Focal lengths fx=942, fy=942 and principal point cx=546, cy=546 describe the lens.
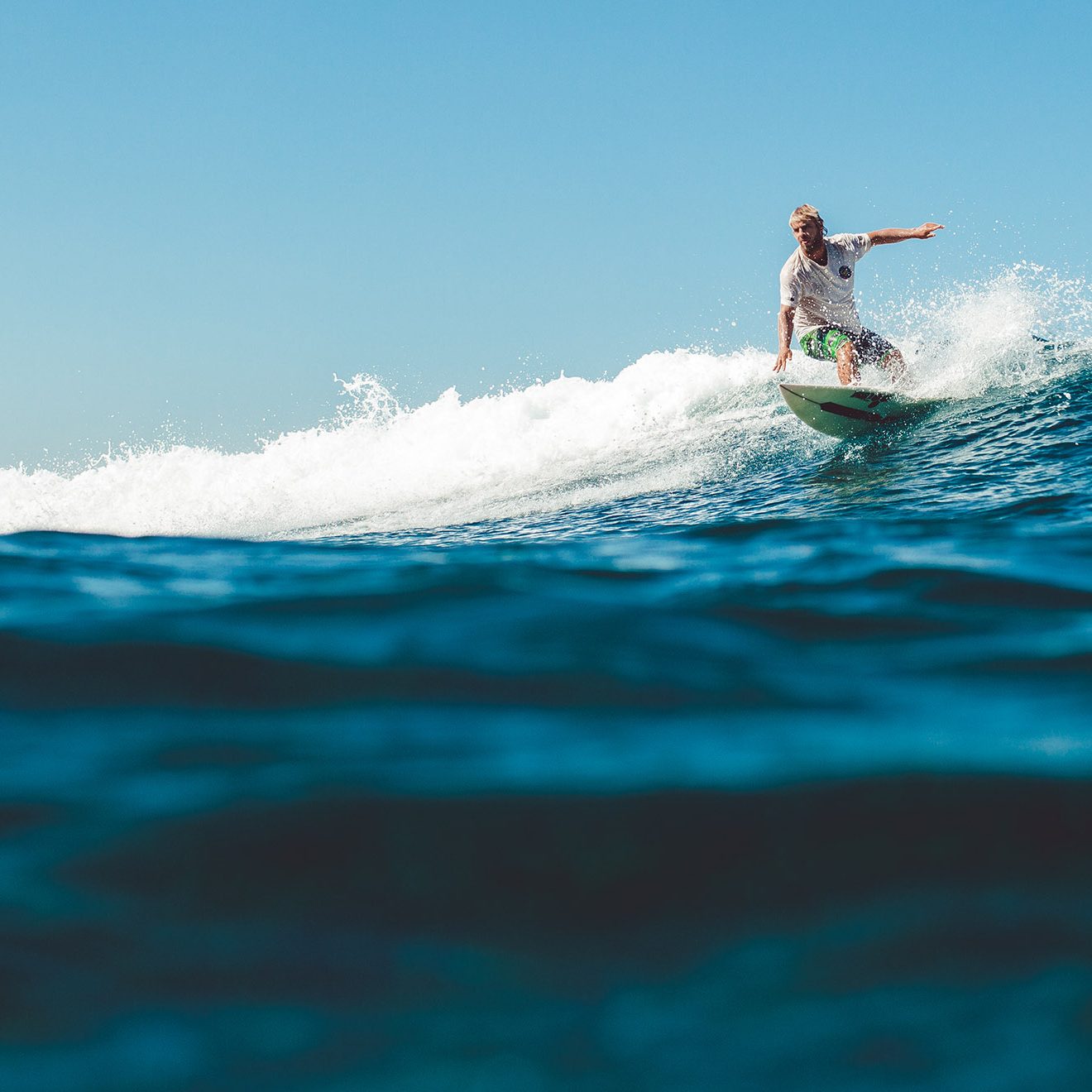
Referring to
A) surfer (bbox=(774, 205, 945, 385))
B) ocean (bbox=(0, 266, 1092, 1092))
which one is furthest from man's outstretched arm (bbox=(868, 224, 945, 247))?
ocean (bbox=(0, 266, 1092, 1092))

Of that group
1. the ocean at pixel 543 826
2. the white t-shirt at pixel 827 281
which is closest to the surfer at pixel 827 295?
the white t-shirt at pixel 827 281

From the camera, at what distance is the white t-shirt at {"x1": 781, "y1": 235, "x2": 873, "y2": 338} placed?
8.98 m

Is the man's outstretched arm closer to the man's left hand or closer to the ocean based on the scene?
the man's left hand

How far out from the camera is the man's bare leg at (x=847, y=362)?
9.24m

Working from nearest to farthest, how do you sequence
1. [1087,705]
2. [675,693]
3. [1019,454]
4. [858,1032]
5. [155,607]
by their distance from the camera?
[858,1032]
[1087,705]
[675,693]
[155,607]
[1019,454]

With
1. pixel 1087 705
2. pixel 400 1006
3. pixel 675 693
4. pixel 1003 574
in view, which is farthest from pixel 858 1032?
pixel 1003 574

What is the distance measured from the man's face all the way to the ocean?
596cm

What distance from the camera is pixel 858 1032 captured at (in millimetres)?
1027

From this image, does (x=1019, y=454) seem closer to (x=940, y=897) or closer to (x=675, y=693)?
(x=675, y=693)

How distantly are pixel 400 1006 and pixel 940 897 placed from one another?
0.71m

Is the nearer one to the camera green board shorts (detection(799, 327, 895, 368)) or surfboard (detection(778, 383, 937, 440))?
surfboard (detection(778, 383, 937, 440))

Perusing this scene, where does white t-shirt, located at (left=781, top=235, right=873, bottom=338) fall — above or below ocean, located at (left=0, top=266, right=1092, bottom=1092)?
above

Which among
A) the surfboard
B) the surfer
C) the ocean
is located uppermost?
the surfer

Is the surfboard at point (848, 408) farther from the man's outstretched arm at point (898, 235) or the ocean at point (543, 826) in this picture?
the ocean at point (543, 826)
